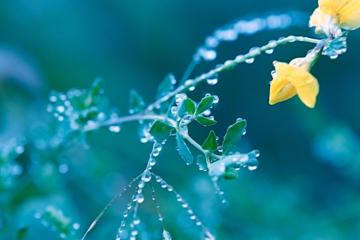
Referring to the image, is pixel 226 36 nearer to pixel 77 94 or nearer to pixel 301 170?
pixel 77 94

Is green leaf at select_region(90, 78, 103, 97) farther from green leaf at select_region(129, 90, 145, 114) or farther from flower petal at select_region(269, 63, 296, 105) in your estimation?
flower petal at select_region(269, 63, 296, 105)

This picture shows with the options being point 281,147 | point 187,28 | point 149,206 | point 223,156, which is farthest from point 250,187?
point 187,28

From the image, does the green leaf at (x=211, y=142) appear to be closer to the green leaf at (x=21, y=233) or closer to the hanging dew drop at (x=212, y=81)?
the hanging dew drop at (x=212, y=81)

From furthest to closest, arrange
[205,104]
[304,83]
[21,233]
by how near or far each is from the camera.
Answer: [21,233]
[205,104]
[304,83]

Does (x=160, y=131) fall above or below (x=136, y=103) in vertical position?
below

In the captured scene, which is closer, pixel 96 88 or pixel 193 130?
pixel 96 88

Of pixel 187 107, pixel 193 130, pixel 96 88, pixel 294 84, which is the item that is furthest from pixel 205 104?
pixel 193 130

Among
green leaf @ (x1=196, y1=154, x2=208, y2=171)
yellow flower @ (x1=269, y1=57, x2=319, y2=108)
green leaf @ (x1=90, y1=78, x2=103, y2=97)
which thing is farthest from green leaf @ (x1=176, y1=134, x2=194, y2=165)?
Result: green leaf @ (x1=90, y1=78, x2=103, y2=97)

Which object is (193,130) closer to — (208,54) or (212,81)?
(208,54)
